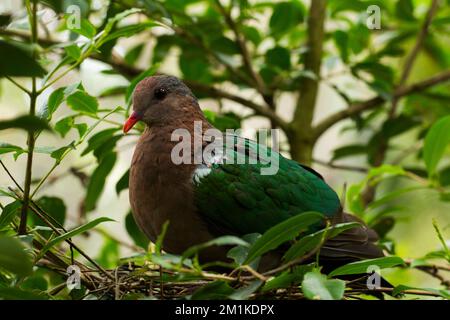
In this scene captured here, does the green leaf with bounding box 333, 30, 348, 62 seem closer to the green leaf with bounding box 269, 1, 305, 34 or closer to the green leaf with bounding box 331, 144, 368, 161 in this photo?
the green leaf with bounding box 269, 1, 305, 34

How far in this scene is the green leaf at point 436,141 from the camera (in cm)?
235

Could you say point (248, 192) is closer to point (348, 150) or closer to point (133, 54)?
point (348, 150)

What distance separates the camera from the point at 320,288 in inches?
53.7

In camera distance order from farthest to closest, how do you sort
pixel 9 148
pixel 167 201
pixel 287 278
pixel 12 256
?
pixel 167 201 → pixel 9 148 → pixel 287 278 → pixel 12 256

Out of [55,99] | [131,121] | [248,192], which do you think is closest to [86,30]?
[55,99]

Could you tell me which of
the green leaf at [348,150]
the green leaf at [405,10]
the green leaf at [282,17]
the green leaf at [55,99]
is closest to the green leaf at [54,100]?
the green leaf at [55,99]

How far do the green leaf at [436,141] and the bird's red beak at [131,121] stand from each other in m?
0.95

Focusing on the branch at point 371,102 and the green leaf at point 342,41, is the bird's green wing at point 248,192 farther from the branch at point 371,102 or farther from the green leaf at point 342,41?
the green leaf at point 342,41

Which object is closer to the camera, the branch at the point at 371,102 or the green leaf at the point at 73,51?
the green leaf at the point at 73,51

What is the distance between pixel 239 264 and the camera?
1472 mm

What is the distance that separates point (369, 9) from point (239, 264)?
1.72 meters

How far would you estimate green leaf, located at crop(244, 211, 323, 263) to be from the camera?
142cm

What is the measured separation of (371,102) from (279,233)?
5.67 feet

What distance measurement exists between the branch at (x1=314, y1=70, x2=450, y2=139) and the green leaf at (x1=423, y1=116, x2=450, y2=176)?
57 centimetres
